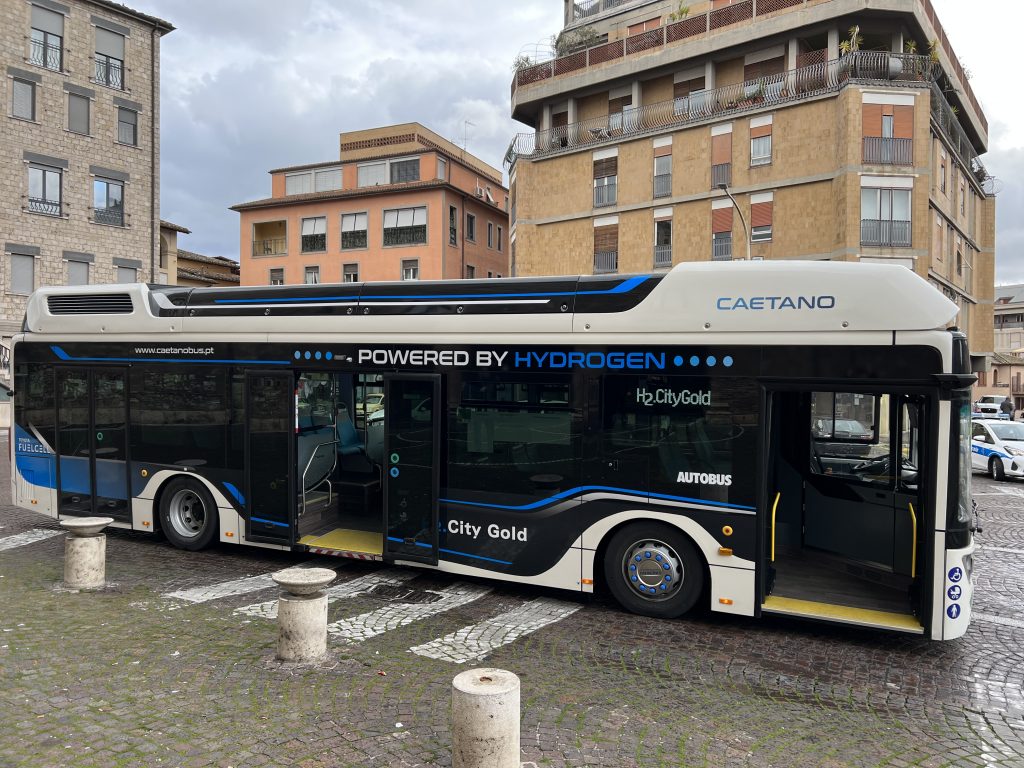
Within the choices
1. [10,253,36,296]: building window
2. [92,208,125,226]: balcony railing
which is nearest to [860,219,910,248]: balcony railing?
[92,208,125,226]: balcony railing

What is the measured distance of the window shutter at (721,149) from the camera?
33.4m

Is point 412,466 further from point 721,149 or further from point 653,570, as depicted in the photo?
point 721,149

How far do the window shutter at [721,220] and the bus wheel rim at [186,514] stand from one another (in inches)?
1133

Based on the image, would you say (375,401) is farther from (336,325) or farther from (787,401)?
(787,401)

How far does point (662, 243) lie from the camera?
3531cm

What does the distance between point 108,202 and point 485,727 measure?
128 ft

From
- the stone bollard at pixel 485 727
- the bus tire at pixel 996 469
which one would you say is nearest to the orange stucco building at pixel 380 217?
the bus tire at pixel 996 469

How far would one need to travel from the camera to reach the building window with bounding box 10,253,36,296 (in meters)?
32.9

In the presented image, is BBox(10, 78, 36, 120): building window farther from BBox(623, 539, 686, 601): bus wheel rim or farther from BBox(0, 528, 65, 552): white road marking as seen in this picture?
BBox(623, 539, 686, 601): bus wheel rim

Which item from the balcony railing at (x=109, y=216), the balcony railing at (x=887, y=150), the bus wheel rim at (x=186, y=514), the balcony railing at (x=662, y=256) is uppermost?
the balcony railing at (x=887, y=150)

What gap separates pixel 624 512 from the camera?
6.86 meters

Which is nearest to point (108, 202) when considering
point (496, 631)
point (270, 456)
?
point (270, 456)

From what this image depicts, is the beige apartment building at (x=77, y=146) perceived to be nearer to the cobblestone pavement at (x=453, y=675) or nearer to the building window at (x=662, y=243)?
the building window at (x=662, y=243)

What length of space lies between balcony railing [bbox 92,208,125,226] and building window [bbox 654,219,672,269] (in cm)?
2557
